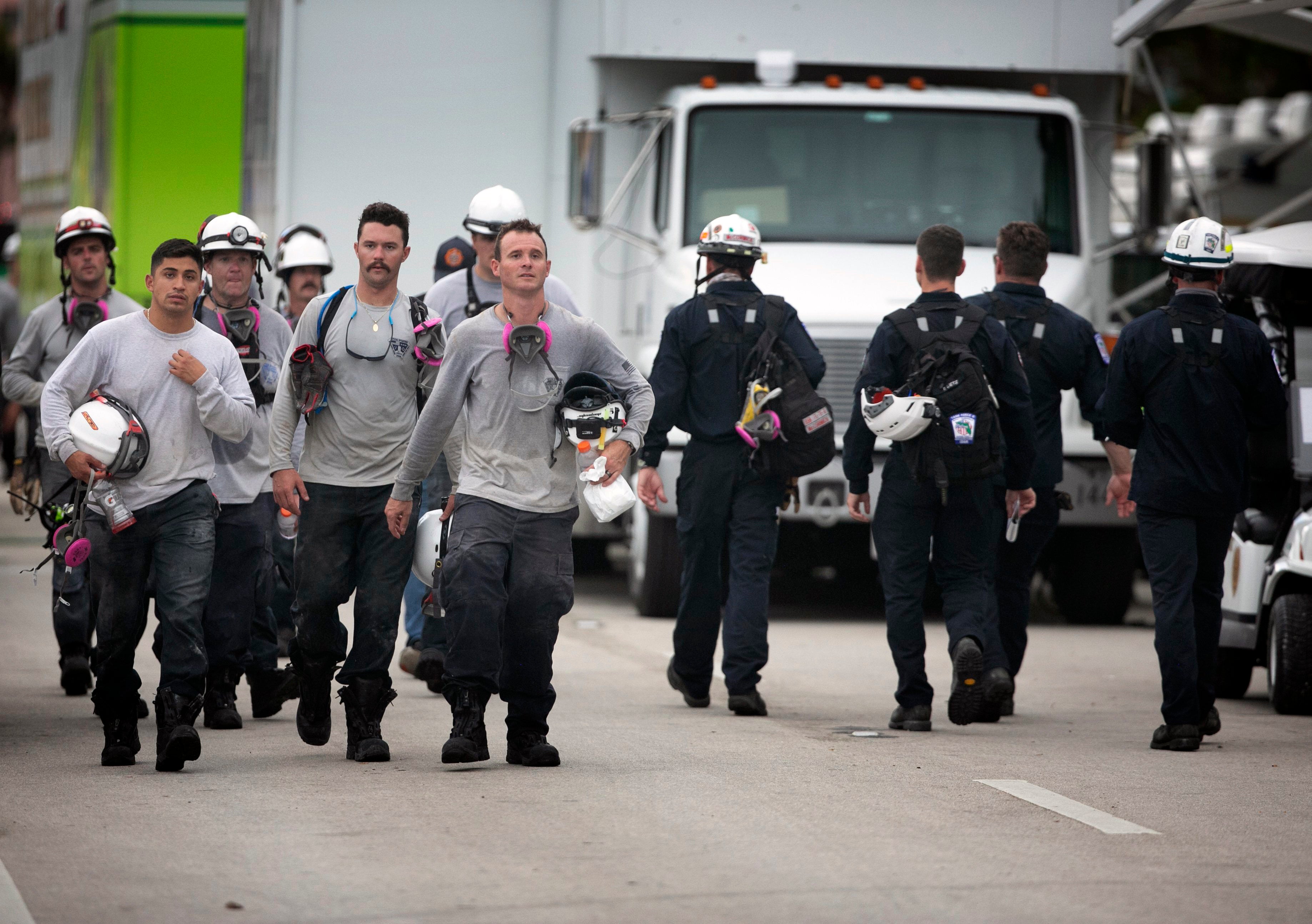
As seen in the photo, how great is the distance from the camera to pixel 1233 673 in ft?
33.6

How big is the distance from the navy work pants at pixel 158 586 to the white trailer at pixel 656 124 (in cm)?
571

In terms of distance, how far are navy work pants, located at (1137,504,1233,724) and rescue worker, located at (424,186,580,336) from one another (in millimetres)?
2904

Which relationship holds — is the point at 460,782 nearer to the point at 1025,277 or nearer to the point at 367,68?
the point at 1025,277

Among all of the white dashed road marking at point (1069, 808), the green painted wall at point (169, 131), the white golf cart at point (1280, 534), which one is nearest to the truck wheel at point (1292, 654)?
the white golf cart at point (1280, 534)

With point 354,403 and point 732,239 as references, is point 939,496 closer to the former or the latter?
point 732,239

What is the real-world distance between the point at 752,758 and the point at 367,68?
7.20 m

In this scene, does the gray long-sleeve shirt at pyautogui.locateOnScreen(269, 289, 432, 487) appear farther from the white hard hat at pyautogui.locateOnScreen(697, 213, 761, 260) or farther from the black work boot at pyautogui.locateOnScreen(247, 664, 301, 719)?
the white hard hat at pyautogui.locateOnScreen(697, 213, 761, 260)

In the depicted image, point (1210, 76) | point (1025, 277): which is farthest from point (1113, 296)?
point (1210, 76)

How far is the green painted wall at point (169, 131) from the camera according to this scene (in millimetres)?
13703

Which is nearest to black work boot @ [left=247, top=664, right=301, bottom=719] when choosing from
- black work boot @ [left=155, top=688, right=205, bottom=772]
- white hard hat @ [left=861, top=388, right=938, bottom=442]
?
black work boot @ [left=155, top=688, right=205, bottom=772]

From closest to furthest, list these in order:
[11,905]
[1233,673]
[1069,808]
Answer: [11,905] < [1069,808] < [1233,673]

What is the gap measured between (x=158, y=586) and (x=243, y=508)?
32.6 inches

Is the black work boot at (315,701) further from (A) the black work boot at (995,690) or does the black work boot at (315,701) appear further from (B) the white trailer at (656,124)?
(B) the white trailer at (656,124)

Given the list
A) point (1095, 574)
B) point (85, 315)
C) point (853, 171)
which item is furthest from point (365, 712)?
point (1095, 574)
